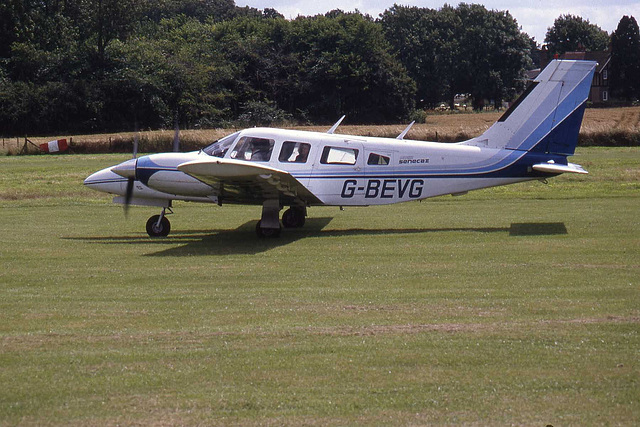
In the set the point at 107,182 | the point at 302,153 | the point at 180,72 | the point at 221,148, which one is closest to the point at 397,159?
the point at 302,153

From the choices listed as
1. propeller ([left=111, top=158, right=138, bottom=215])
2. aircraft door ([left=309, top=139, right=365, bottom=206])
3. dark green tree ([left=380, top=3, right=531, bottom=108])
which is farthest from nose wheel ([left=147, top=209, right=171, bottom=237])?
dark green tree ([left=380, top=3, right=531, bottom=108])

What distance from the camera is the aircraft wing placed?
43.0ft

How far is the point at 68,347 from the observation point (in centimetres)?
758

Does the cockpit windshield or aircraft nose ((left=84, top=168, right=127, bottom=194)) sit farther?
aircraft nose ((left=84, top=168, right=127, bottom=194))

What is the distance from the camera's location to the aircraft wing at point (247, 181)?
43.0 ft

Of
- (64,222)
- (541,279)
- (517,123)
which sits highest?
(517,123)

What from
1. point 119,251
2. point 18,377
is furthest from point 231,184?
point 18,377

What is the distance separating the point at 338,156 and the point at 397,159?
4.15 ft

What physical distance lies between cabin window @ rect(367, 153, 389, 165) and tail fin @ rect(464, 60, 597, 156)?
7.91ft

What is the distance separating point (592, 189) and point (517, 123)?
912 centimetres

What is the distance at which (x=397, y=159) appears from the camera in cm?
1587

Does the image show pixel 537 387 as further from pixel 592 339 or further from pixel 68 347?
pixel 68 347

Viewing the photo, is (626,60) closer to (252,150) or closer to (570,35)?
(570,35)

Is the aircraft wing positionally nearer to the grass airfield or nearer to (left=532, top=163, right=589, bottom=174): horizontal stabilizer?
the grass airfield
